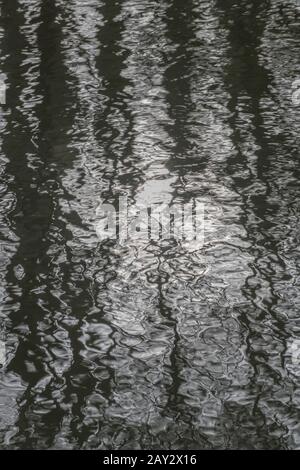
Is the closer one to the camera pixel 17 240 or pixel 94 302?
pixel 94 302

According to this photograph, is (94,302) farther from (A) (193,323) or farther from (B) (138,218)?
(B) (138,218)

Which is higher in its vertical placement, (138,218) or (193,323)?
(138,218)

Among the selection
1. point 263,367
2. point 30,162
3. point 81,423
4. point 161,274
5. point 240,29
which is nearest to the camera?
point 81,423

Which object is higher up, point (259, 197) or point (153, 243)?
point (259, 197)

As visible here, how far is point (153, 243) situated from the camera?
2.24 metres

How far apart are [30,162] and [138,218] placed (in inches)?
19.2

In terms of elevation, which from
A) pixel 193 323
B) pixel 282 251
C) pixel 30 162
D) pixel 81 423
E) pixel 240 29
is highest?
pixel 240 29

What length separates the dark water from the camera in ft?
5.63

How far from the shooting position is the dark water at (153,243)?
171 centimetres

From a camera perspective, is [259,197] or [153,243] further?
[259,197]

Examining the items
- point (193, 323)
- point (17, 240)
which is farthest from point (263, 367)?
point (17, 240)

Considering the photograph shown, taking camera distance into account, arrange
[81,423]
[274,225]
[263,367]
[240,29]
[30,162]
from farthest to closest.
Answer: [240,29] < [30,162] < [274,225] < [263,367] < [81,423]

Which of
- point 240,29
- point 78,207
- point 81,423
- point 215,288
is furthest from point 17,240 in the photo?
point 240,29

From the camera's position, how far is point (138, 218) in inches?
92.6
